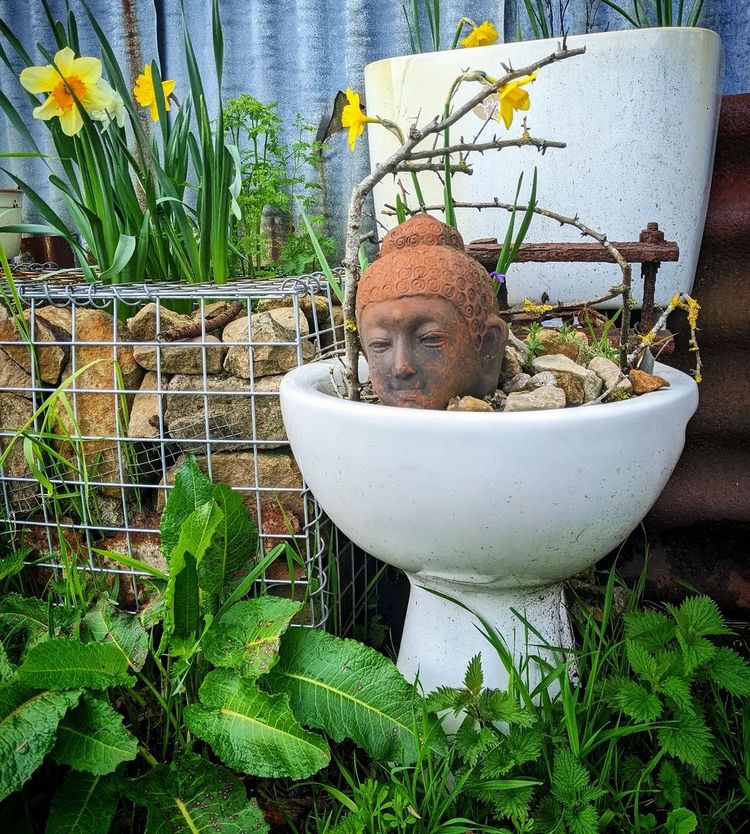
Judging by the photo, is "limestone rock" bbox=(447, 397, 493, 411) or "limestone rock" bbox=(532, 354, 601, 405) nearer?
"limestone rock" bbox=(447, 397, 493, 411)

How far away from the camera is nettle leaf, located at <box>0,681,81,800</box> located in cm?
100

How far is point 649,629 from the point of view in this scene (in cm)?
118

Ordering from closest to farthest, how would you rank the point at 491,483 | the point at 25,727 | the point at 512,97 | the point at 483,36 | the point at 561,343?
1. the point at 491,483
2. the point at 25,727
3. the point at 512,97
4. the point at 561,343
5. the point at 483,36

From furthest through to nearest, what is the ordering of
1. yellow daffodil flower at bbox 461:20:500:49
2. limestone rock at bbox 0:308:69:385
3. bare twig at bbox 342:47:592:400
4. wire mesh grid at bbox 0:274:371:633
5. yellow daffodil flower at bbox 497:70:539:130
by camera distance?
1. yellow daffodil flower at bbox 461:20:500:49
2. limestone rock at bbox 0:308:69:385
3. wire mesh grid at bbox 0:274:371:633
4. yellow daffodil flower at bbox 497:70:539:130
5. bare twig at bbox 342:47:592:400

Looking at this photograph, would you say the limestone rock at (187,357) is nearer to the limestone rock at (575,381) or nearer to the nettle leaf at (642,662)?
the limestone rock at (575,381)

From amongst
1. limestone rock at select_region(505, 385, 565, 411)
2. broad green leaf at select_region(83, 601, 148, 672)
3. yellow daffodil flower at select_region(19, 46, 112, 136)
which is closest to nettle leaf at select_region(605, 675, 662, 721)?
limestone rock at select_region(505, 385, 565, 411)

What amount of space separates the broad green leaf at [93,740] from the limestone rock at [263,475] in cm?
44

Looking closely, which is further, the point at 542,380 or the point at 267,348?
the point at 267,348

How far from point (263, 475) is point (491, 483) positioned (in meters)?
0.60

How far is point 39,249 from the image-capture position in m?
2.27

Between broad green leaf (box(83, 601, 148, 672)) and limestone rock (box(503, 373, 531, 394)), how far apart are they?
696 mm

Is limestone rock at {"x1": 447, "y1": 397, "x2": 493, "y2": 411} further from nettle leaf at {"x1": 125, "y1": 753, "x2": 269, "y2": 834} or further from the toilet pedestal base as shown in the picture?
nettle leaf at {"x1": 125, "y1": 753, "x2": 269, "y2": 834}

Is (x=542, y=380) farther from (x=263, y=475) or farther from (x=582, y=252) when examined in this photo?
(x=263, y=475)

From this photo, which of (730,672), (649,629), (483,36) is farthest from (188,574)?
(483,36)
